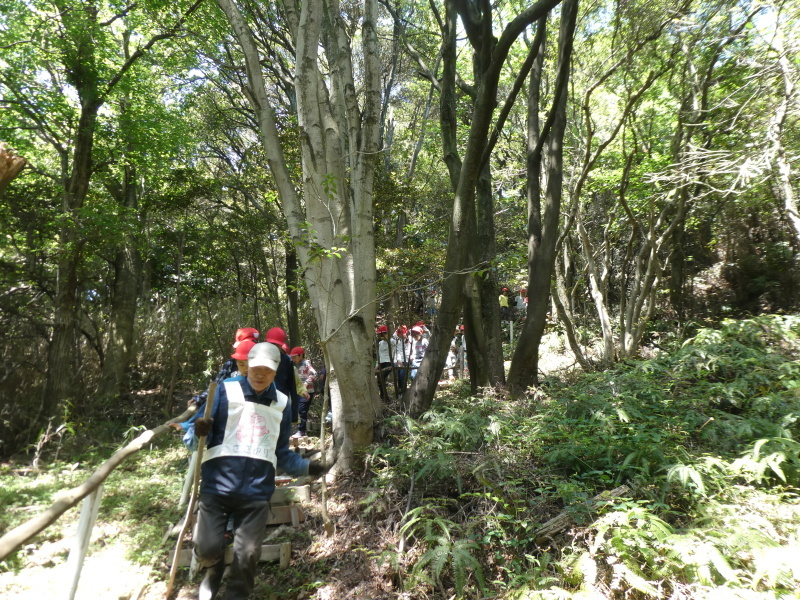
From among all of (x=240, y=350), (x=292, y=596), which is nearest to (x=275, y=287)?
(x=240, y=350)

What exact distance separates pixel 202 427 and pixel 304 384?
5.36m

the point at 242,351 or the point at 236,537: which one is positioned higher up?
the point at 242,351

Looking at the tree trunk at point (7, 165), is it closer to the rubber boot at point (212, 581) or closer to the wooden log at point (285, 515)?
the rubber boot at point (212, 581)

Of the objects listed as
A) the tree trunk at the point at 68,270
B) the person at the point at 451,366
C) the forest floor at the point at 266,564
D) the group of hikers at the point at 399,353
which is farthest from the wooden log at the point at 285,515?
the person at the point at 451,366

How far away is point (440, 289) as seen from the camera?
9.88 metres

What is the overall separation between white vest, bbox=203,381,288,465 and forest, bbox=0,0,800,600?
53.3 inches

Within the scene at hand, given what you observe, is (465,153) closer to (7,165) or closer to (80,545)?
(7,165)

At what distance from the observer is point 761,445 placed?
4.27 m

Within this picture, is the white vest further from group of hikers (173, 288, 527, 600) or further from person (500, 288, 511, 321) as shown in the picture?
person (500, 288, 511, 321)

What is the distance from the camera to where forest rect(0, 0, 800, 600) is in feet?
13.0

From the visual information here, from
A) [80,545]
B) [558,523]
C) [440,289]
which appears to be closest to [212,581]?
[80,545]

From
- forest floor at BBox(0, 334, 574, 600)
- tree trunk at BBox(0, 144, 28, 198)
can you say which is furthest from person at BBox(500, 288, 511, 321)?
tree trunk at BBox(0, 144, 28, 198)

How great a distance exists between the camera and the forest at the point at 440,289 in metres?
3.95

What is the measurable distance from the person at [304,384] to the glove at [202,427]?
12.9 feet
